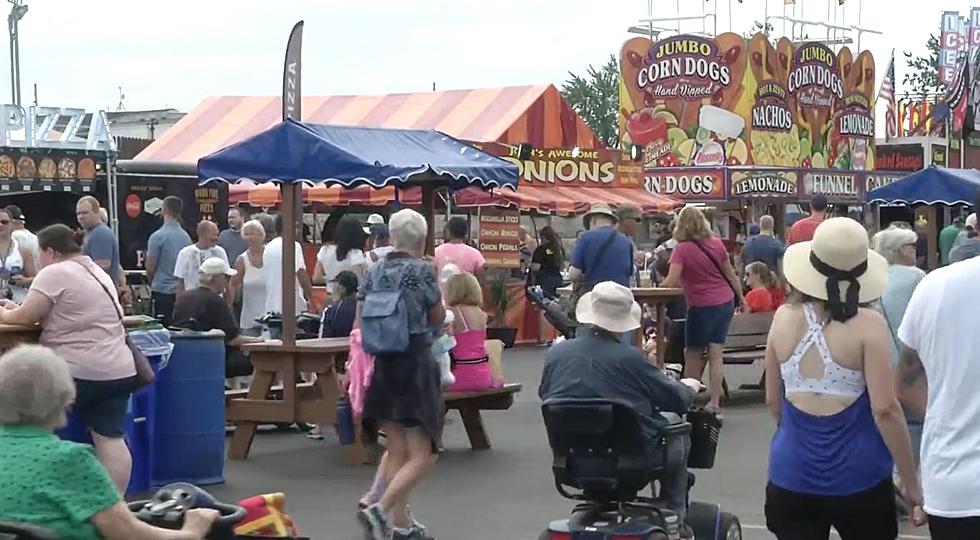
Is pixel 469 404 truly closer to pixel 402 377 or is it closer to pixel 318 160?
pixel 318 160

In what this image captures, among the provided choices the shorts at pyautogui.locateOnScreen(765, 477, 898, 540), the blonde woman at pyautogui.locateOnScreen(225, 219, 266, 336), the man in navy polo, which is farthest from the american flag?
the shorts at pyautogui.locateOnScreen(765, 477, 898, 540)

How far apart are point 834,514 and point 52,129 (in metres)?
17.1

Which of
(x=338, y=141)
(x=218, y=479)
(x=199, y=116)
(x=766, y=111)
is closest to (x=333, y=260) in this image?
(x=338, y=141)

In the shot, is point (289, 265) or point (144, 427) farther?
point (289, 265)

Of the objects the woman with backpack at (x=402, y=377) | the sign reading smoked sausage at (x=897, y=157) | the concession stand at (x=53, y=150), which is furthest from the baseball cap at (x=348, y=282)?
the sign reading smoked sausage at (x=897, y=157)

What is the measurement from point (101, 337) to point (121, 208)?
47.4ft

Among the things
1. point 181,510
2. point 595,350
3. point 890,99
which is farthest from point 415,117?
point 890,99

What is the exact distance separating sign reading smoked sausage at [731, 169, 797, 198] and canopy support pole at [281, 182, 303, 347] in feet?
66.3

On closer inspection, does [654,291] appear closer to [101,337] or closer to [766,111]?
[101,337]

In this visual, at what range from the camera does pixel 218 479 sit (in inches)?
390

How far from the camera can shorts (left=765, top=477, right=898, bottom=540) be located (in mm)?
5086

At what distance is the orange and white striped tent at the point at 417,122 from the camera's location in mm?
24625

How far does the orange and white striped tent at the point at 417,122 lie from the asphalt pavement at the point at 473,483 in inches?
415

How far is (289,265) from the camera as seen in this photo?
36.6 ft
